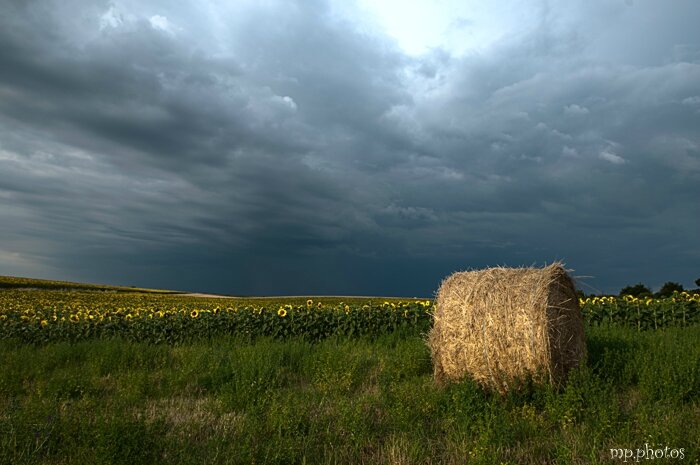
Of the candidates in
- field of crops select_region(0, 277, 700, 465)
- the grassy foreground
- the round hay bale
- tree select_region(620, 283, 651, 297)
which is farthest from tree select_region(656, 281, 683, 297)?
the round hay bale

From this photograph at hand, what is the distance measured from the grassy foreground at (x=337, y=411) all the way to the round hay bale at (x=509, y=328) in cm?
34

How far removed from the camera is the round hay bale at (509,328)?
7148mm

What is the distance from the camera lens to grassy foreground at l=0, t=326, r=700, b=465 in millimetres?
5234

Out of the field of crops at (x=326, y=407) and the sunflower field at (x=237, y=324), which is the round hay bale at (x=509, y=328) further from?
the sunflower field at (x=237, y=324)

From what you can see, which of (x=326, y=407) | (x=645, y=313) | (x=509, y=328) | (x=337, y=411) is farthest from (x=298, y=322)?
(x=645, y=313)

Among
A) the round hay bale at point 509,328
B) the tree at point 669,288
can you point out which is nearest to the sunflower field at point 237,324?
the round hay bale at point 509,328

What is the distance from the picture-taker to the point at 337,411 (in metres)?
6.55

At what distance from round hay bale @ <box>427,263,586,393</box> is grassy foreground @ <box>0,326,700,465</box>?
34 cm

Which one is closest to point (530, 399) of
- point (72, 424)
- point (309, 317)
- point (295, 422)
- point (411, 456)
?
point (411, 456)

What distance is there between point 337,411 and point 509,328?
2786 mm

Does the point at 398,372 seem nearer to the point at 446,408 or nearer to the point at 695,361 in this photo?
the point at 446,408

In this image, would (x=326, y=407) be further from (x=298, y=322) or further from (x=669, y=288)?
(x=669, y=288)

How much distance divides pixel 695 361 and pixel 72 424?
28.4 feet

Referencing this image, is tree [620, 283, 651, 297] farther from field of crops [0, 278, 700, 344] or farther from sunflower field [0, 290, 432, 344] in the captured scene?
sunflower field [0, 290, 432, 344]
